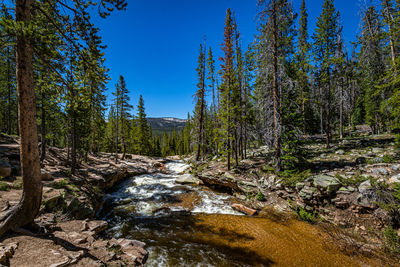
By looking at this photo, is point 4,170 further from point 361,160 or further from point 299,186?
point 361,160

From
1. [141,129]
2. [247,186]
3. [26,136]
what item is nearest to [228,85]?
[247,186]

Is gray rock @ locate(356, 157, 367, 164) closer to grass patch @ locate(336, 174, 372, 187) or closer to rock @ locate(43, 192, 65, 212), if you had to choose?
grass patch @ locate(336, 174, 372, 187)

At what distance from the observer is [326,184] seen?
7543 millimetres

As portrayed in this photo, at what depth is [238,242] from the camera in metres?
6.37

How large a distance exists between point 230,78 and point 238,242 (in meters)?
13.1

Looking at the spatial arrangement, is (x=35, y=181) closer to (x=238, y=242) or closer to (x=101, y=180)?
(x=238, y=242)

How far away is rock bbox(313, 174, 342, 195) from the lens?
734 centimetres

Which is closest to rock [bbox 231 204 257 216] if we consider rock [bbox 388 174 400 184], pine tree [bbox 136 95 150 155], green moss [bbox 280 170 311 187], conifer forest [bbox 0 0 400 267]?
conifer forest [bbox 0 0 400 267]

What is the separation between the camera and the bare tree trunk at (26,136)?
3945 millimetres

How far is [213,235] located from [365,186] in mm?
7174

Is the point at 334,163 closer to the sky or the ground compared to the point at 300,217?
closer to the sky

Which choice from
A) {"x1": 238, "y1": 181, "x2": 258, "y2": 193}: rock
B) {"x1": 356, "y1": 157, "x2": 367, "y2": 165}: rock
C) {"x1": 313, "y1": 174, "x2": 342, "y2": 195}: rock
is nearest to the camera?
{"x1": 313, "y1": 174, "x2": 342, "y2": 195}: rock

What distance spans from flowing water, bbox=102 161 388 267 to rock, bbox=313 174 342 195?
197cm

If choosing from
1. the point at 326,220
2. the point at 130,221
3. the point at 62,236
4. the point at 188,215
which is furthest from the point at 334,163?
the point at 62,236
